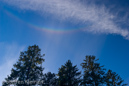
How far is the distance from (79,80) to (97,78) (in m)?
3.43

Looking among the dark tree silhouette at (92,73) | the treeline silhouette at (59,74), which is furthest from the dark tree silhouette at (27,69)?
the dark tree silhouette at (92,73)

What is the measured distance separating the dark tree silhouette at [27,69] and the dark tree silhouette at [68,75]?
4191 mm

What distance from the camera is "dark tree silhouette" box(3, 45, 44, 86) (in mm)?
18448

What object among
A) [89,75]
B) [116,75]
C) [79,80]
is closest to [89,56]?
[89,75]

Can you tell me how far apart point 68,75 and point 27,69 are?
8149 mm

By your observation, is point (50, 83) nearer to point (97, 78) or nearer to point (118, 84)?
point (97, 78)

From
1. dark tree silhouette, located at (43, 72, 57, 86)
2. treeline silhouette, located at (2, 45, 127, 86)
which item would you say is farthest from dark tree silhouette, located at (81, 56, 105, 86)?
dark tree silhouette, located at (43, 72, 57, 86)

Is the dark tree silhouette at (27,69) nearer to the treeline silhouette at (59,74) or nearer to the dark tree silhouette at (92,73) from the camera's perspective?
the treeline silhouette at (59,74)

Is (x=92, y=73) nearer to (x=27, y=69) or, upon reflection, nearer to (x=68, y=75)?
(x=68, y=75)

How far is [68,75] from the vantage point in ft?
69.6

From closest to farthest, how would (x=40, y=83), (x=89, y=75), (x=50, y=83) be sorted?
(x=40, y=83) < (x=89, y=75) < (x=50, y=83)

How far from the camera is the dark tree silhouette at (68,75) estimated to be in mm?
19797

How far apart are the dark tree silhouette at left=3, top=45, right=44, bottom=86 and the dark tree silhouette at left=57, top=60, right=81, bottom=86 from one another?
4191mm

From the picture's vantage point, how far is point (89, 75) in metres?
20.5
